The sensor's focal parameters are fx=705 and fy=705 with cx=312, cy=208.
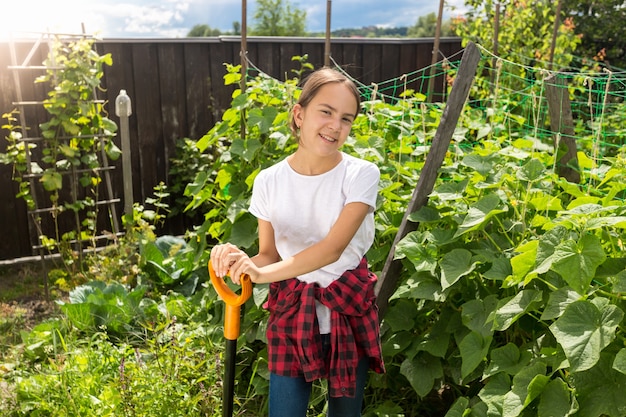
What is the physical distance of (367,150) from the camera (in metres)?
2.66

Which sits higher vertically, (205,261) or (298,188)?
(298,188)

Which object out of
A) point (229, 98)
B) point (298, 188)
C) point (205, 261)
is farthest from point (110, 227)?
point (298, 188)

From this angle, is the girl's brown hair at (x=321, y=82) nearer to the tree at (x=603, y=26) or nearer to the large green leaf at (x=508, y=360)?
the large green leaf at (x=508, y=360)

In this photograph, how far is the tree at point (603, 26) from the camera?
914cm

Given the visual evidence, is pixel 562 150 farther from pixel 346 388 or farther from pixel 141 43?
pixel 141 43

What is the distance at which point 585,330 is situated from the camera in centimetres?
163

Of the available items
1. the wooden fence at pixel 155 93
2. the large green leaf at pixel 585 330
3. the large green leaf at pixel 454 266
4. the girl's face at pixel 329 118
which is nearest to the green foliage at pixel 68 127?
the wooden fence at pixel 155 93

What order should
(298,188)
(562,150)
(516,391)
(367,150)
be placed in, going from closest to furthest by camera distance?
(298,188), (516,391), (367,150), (562,150)

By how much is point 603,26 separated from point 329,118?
8.72 meters

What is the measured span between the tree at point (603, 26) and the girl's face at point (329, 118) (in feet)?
27.1

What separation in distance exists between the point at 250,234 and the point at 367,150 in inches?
23.4

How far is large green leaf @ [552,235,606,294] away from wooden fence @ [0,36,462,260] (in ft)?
13.1

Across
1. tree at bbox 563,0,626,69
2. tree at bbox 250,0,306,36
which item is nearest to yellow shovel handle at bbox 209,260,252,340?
tree at bbox 563,0,626,69

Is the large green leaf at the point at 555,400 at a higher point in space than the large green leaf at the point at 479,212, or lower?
lower
